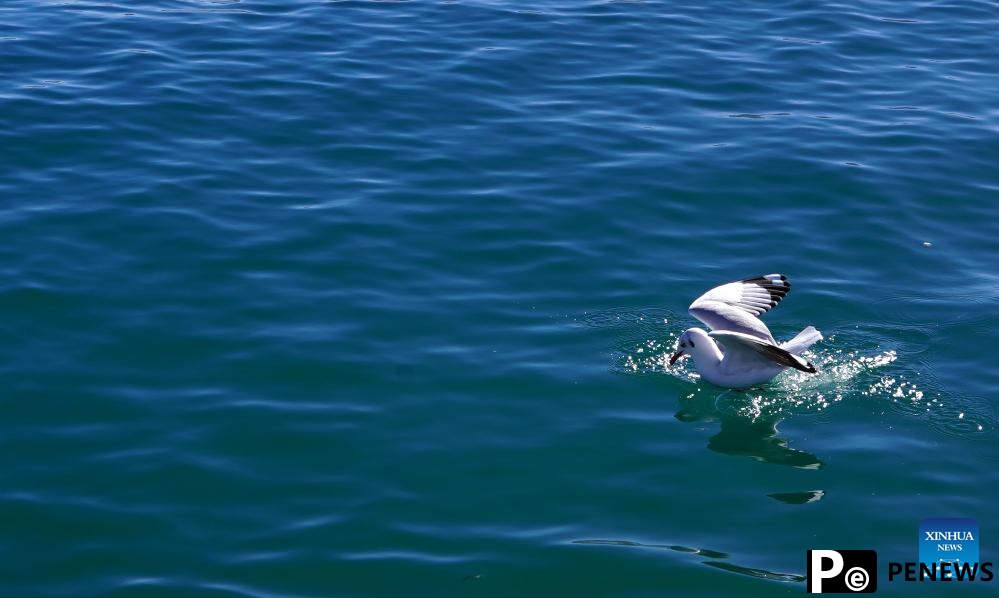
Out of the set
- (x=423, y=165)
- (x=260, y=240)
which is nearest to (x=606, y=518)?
(x=260, y=240)

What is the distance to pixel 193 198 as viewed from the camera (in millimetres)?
18422

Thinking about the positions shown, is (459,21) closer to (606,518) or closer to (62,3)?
(62,3)

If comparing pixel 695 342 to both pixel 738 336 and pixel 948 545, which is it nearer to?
pixel 738 336

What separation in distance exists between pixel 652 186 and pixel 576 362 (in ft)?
16.7

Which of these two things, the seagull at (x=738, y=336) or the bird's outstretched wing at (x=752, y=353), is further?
the seagull at (x=738, y=336)

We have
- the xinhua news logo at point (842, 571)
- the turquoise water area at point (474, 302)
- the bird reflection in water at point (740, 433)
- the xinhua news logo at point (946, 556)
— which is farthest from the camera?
the bird reflection in water at point (740, 433)

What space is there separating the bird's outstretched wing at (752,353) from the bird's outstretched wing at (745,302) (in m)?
0.18

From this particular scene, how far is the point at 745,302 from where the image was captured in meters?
15.2

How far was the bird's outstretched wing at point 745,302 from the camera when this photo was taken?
1469cm

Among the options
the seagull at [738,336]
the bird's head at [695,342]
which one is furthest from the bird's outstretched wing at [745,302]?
the bird's head at [695,342]

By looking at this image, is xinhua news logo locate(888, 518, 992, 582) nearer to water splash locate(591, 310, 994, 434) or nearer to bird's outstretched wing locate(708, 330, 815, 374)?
water splash locate(591, 310, 994, 434)

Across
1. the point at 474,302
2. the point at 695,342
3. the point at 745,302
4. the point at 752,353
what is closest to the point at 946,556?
the point at 752,353

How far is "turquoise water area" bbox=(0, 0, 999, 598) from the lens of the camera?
39.4ft

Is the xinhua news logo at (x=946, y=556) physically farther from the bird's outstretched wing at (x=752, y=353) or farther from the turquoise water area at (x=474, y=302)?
the bird's outstretched wing at (x=752, y=353)
